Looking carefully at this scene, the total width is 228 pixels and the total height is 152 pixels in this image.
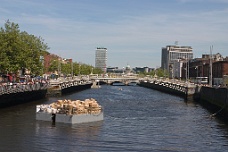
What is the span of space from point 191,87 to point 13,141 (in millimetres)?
72083

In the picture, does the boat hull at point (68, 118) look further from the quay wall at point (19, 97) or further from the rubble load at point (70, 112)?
the quay wall at point (19, 97)

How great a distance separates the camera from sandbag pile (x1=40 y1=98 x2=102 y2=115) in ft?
141

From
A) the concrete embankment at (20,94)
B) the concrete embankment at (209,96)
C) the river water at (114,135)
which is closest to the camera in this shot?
the river water at (114,135)

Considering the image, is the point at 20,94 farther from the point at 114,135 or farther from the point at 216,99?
the point at 114,135

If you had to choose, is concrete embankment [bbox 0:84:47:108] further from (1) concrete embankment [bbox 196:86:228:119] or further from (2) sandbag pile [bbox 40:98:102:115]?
(1) concrete embankment [bbox 196:86:228:119]

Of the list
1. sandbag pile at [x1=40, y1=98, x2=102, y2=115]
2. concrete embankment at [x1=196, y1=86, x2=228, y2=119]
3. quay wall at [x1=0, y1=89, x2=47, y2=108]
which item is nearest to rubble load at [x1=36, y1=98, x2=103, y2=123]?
sandbag pile at [x1=40, y1=98, x2=102, y2=115]

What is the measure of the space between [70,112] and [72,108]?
841mm

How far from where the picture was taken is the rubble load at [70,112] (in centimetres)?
4297

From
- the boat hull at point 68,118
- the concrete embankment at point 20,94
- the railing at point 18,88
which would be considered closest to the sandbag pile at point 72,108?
the boat hull at point 68,118

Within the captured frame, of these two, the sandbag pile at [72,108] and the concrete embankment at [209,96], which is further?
the concrete embankment at [209,96]

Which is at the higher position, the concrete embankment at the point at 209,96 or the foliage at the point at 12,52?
the foliage at the point at 12,52

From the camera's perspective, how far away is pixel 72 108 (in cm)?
4272

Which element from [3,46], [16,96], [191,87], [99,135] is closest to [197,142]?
[99,135]

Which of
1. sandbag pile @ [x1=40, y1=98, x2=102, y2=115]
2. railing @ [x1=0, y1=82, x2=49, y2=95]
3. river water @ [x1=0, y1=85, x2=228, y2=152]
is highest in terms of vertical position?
railing @ [x1=0, y1=82, x2=49, y2=95]
